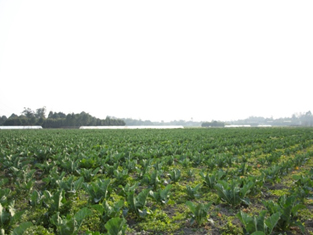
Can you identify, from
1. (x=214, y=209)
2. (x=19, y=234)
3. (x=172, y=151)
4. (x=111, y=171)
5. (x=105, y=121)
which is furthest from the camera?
(x=105, y=121)

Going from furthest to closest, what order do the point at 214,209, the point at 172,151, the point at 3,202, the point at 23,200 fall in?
1. the point at 172,151
2. the point at 23,200
3. the point at 214,209
4. the point at 3,202

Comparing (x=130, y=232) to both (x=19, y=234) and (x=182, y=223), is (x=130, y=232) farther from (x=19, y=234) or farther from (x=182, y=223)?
(x=19, y=234)

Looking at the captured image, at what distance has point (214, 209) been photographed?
16.6 feet

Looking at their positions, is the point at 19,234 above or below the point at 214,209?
above

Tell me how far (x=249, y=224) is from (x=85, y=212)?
2.74 meters

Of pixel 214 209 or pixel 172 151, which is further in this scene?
pixel 172 151

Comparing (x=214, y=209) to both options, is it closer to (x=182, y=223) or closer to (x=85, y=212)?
(x=182, y=223)

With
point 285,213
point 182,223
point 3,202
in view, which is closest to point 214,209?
point 182,223

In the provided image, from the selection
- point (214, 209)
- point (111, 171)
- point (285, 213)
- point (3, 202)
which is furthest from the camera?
point (111, 171)

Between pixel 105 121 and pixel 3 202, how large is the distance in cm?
8460

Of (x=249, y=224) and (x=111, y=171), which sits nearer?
(x=249, y=224)

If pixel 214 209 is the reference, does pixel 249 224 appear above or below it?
above

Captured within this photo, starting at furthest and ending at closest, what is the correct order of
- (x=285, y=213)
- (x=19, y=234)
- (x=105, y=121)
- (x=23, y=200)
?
1. (x=105, y=121)
2. (x=23, y=200)
3. (x=285, y=213)
4. (x=19, y=234)

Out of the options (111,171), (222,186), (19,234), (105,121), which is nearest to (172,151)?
(111,171)
